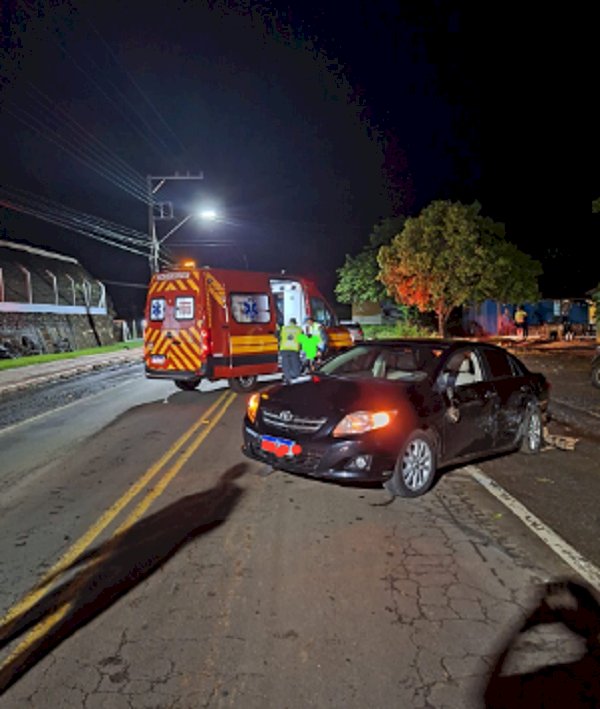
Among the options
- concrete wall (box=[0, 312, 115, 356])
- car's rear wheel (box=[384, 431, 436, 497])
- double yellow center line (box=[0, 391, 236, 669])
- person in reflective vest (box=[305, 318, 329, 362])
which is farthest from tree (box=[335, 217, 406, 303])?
car's rear wheel (box=[384, 431, 436, 497])

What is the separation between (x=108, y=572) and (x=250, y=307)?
31.8ft

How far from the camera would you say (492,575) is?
4020 mm

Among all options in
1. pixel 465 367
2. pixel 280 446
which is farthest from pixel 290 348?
pixel 280 446

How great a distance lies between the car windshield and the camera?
6566mm

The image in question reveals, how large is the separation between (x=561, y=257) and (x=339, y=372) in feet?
113

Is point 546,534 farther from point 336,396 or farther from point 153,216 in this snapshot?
point 153,216

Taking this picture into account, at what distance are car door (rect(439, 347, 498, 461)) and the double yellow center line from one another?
315 centimetres

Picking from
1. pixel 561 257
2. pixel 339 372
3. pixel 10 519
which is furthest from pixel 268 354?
pixel 561 257

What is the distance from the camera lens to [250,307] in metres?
13.4

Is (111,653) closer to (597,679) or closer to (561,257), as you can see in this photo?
(597,679)

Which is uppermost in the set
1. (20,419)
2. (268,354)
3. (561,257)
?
(561,257)

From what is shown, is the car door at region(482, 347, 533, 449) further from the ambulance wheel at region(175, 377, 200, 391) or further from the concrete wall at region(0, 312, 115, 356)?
the concrete wall at region(0, 312, 115, 356)

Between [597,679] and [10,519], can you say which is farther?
[10,519]

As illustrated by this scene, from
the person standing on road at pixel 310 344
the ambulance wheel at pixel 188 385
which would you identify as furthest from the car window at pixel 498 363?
the ambulance wheel at pixel 188 385
